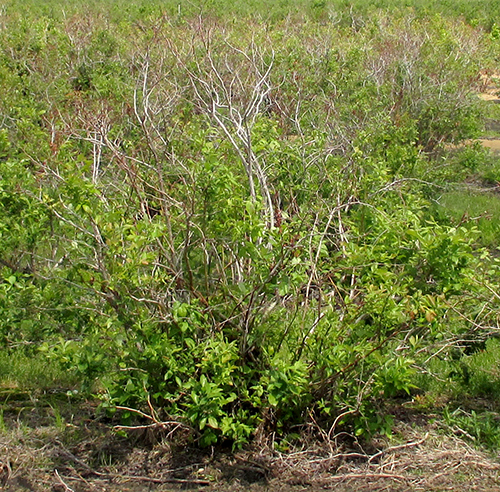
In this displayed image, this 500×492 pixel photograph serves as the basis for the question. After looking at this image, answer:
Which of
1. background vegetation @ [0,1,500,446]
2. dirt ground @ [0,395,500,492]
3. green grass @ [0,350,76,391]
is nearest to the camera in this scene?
background vegetation @ [0,1,500,446]

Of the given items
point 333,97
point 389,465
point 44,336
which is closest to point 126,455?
point 44,336

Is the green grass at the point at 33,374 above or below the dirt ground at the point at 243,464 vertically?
below

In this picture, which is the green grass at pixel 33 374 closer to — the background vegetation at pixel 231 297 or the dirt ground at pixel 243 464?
the background vegetation at pixel 231 297

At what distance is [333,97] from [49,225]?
15.5 ft

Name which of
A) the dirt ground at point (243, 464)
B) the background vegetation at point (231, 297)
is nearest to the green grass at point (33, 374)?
the background vegetation at point (231, 297)

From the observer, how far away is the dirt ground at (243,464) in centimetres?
405

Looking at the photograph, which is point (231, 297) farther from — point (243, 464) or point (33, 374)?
point (33, 374)

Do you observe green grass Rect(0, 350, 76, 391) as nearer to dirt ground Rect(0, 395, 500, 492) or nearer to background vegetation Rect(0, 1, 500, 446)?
background vegetation Rect(0, 1, 500, 446)

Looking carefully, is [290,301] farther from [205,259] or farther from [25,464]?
[25,464]

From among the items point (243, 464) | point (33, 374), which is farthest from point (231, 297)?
point (33, 374)

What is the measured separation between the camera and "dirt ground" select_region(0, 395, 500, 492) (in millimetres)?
4051

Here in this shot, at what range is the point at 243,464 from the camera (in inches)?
166

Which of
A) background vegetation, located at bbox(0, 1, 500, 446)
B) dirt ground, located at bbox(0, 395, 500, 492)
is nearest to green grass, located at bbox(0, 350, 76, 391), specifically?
background vegetation, located at bbox(0, 1, 500, 446)

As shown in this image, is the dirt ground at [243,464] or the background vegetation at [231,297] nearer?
the background vegetation at [231,297]
